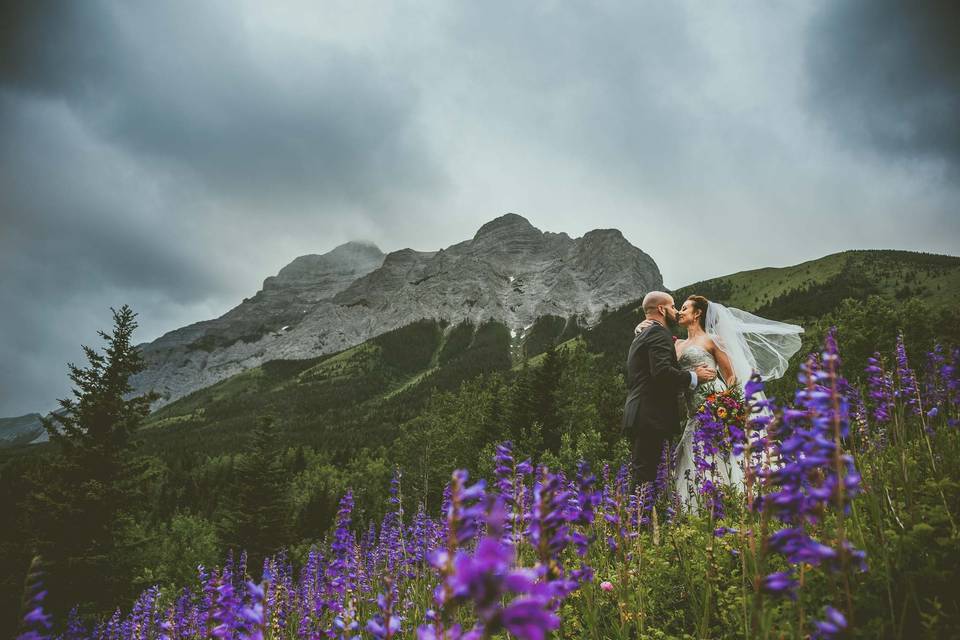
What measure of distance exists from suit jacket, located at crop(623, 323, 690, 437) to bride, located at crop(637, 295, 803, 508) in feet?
1.27

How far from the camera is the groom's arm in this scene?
7211mm

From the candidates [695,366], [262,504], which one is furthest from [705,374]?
[262,504]

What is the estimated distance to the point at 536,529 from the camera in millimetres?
1812

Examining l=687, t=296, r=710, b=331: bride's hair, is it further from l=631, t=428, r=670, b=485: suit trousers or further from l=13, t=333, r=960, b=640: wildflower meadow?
Answer: l=13, t=333, r=960, b=640: wildflower meadow

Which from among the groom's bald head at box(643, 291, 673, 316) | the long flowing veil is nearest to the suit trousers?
the groom's bald head at box(643, 291, 673, 316)

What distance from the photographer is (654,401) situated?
24.7 feet

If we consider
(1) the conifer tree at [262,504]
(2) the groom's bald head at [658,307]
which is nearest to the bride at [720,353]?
(2) the groom's bald head at [658,307]

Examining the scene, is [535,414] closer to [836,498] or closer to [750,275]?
[836,498]

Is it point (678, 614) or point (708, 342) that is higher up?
point (708, 342)

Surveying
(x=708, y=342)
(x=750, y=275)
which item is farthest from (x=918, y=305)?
(x=750, y=275)

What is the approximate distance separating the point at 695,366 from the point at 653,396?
4.25ft

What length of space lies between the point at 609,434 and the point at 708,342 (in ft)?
100

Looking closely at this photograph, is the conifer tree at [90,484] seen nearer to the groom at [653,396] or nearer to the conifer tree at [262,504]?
the conifer tree at [262,504]

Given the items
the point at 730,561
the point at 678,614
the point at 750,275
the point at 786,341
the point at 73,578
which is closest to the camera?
the point at 678,614
